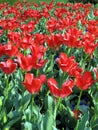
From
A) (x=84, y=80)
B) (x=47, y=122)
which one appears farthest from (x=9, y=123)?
(x=84, y=80)

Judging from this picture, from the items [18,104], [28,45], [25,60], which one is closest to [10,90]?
[18,104]

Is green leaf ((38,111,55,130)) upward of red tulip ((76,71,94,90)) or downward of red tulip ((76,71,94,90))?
downward

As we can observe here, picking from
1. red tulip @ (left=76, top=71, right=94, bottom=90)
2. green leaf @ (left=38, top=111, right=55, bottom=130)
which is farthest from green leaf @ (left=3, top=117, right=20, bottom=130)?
red tulip @ (left=76, top=71, right=94, bottom=90)

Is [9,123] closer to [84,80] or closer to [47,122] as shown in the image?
[47,122]

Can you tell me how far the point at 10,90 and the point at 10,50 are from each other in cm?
37

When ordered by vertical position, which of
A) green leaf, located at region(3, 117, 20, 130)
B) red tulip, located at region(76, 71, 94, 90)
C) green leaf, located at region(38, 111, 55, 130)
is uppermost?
red tulip, located at region(76, 71, 94, 90)

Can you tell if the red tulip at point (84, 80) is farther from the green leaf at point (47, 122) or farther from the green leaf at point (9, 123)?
the green leaf at point (9, 123)

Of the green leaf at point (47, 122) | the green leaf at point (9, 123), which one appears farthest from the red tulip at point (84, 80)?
the green leaf at point (9, 123)

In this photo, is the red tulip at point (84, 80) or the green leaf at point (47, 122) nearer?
the green leaf at point (47, 122)

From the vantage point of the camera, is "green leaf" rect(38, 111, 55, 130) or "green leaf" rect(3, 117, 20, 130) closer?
"green leaf" rect(38, 111, 55, 130)

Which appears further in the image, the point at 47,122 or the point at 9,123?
the point at 9,123

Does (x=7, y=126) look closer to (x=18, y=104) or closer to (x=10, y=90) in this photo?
(x=18, y=104)

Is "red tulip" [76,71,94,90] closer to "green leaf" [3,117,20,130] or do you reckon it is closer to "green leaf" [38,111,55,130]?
"green leaf" [38,111,55,130]

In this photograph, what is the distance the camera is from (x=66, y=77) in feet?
11.1
